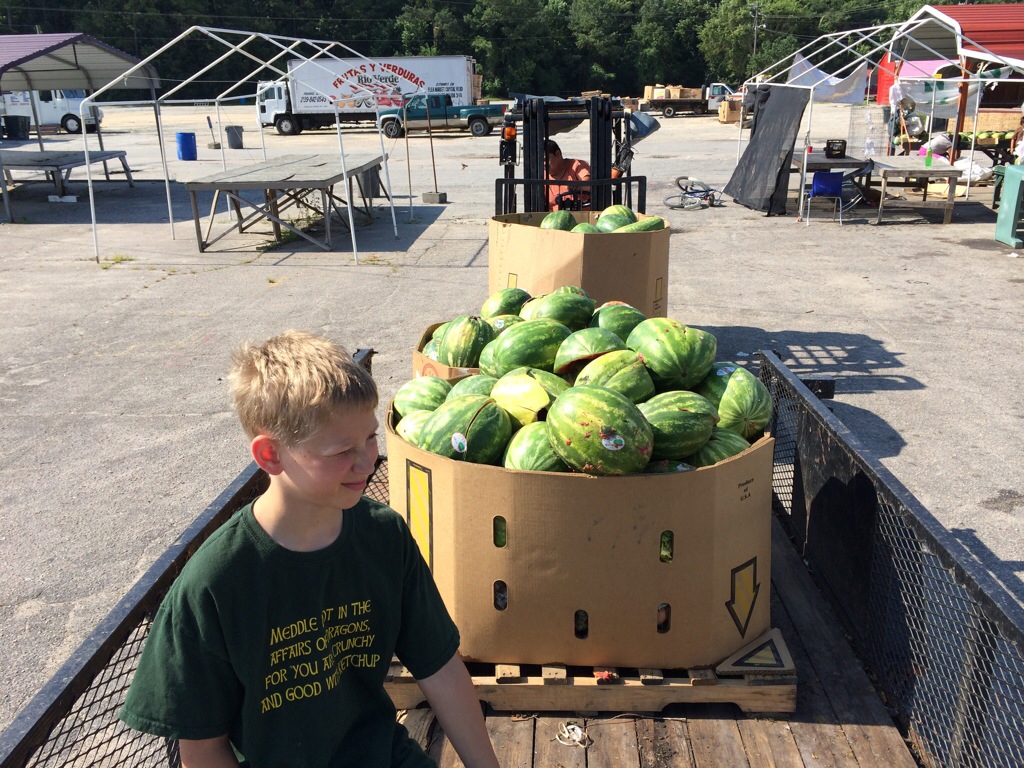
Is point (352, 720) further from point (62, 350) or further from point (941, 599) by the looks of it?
point (62, 350)

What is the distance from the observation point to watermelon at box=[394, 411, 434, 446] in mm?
3240

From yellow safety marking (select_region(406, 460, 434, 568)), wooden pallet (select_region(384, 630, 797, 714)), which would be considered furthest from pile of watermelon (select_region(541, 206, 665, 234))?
wooden pallet (select_region(384, 630, 797, 714))

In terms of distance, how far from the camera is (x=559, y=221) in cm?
693

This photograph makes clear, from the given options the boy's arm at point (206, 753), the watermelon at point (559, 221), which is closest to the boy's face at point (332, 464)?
the boy's arm at point (206, 753)

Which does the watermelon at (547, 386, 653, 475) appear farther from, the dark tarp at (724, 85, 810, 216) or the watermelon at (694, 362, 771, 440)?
the dark tarp at (724, 85, 810, 216)

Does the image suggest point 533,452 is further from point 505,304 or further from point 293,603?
point 505,304

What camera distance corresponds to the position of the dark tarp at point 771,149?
50.8 feet

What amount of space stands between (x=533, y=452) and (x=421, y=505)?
1.55 feet

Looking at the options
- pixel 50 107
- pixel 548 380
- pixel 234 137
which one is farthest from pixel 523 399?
pixel 50 107

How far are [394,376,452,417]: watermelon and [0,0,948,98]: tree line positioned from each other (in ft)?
211

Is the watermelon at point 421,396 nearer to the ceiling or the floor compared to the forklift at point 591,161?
nearer to the floor

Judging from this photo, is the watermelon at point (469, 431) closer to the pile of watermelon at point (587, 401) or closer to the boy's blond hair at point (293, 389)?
the pile of watermelon at point (587, 401)

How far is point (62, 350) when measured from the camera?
8656mm

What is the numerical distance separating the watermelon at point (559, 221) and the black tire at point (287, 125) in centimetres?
3411
